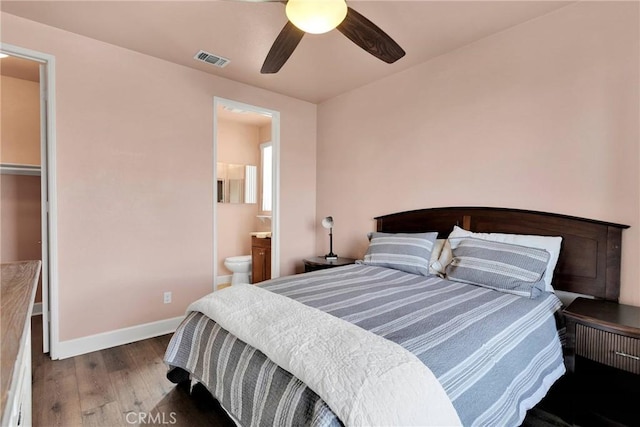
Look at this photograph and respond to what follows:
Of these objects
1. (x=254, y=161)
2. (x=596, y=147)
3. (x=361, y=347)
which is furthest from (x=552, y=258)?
(x=254, y=161)

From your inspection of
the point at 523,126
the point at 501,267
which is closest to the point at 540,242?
the point at 501,267

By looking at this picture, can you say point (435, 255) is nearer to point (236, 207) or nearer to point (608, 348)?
point (608, 348)

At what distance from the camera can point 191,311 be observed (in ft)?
6.11

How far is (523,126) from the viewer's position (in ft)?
7.61

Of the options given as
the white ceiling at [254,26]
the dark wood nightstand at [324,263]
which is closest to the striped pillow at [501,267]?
the dark wood nightstand at [324,263]

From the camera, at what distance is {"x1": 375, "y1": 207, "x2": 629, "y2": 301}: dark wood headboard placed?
1939 millimetres

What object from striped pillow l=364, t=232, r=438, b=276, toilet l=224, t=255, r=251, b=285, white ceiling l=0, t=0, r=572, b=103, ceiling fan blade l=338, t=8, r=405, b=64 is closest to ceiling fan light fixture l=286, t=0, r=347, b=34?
ceiling fan blade l=338, t=8, r=405, b=64

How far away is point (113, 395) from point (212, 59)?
278 centimetres

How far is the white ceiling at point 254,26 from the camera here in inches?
83.4

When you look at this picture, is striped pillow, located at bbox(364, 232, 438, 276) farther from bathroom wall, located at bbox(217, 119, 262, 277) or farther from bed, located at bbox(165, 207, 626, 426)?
bathroom wall, located at bbox(217, 119, 262, 277)

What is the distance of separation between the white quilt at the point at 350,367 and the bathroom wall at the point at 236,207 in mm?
3593

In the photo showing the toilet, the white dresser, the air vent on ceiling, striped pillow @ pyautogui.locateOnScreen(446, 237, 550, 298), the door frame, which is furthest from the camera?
the toilet

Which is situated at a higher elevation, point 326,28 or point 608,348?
point 326,28

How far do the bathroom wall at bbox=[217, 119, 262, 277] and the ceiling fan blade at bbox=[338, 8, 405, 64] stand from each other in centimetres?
343
